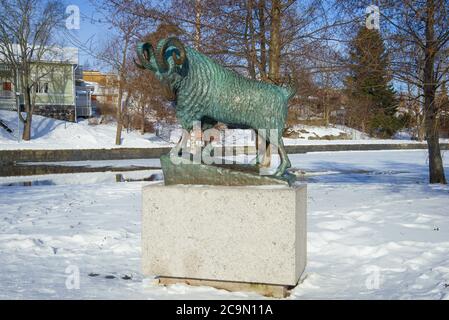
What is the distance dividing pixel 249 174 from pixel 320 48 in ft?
26.6

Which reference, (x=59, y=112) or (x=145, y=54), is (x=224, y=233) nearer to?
(x=145, y=54)

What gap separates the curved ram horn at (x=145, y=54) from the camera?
14.5 ft

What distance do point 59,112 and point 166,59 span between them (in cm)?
3823

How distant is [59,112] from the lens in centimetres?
4022

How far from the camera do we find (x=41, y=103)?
39938 mm

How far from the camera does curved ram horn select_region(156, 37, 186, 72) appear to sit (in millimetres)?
4375

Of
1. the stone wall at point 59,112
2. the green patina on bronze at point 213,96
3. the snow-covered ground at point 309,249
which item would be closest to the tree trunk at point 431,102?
the snow-covered ground at point 309,249

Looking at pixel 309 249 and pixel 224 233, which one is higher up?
pixel 224 233

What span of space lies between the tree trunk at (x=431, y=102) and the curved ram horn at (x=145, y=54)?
21.8 feet

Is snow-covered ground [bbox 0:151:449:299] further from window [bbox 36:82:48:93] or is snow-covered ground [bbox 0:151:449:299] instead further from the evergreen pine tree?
window [bbox 36:82:48:93]

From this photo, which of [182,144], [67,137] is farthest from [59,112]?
[182,144]

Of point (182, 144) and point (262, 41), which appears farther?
point (262, 41)
